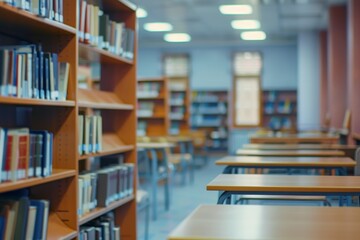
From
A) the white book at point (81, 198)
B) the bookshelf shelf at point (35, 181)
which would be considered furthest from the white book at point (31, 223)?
the white book at point (81, 198)

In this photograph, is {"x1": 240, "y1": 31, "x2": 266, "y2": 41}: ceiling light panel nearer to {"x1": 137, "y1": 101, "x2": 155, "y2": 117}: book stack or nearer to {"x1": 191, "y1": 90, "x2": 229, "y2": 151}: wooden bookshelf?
{"x1": 191, "y1": 90, "x2": 229, "y2": 151}: wooden bookshelf

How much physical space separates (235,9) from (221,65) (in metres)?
4.96

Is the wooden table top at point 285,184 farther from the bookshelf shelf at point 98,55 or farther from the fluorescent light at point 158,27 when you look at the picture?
the fluorescent light at point 158,27

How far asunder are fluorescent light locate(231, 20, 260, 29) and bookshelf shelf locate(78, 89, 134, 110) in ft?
25.8

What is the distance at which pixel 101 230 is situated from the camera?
363cm

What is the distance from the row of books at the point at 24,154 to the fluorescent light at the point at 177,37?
1092 centimetres

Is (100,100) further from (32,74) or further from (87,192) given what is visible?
(32,74)

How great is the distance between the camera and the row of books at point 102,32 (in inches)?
136

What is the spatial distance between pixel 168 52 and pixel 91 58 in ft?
37.5

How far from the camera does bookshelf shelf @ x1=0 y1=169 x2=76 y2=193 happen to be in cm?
239

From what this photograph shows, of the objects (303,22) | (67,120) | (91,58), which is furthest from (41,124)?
(303,22)

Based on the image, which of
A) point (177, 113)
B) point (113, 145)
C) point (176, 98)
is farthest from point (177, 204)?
point (176, 98)

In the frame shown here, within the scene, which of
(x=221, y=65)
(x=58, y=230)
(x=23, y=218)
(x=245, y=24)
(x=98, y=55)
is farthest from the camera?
(x=221, y=65)

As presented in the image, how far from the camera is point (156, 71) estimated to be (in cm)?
1541
